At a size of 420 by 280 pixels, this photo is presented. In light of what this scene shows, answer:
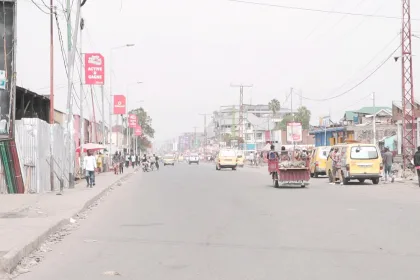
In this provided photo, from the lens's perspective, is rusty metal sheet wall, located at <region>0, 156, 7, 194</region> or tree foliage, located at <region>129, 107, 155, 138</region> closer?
rusty metal sheet wall, located at <region>0, 156, 7, 194</region>

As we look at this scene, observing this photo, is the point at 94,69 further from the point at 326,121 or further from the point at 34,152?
the point at 326,121

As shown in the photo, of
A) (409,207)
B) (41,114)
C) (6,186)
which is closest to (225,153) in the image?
(41,114)

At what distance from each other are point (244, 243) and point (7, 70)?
12.1 meters

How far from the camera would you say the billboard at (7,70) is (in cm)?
1834

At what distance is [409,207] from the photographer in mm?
15812

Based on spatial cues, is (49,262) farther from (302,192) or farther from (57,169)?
(57,169)

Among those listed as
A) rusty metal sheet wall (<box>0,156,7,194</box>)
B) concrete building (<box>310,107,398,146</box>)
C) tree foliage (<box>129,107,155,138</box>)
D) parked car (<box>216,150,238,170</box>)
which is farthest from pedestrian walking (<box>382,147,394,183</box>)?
tree foliage (<box>129,107,155,138</box>)

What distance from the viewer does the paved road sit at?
752 cm

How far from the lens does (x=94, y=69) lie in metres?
30.1

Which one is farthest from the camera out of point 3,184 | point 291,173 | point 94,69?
point 94,69

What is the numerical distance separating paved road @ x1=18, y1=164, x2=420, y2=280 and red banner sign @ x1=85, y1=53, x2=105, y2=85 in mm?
14250

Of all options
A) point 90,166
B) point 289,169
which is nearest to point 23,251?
point 289,169

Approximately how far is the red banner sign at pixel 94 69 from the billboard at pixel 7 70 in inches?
440

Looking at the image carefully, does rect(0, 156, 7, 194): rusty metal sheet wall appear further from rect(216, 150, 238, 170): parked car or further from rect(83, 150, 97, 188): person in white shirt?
rect(216, 150, 238, 170): parked car
